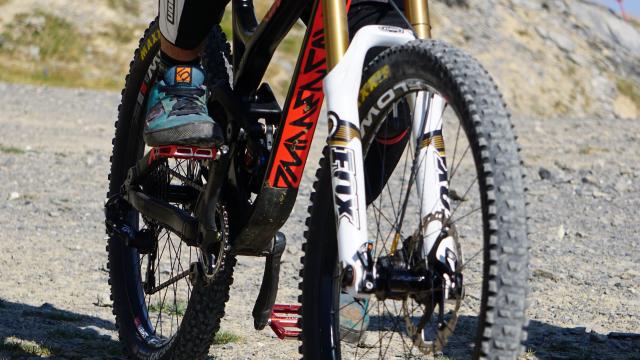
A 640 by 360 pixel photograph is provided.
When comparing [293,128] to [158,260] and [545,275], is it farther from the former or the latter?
[545,275]

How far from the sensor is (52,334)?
16.1 ft

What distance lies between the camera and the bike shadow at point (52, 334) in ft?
15.1

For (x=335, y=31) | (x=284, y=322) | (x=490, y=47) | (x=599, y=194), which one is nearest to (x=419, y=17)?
(x=335, y=31)

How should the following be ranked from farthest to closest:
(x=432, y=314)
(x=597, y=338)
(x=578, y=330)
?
1. (x=578, y=330)
2. (x=597, y=338)
3. (x=432, y=314)

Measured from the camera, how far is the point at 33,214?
8.24 meters

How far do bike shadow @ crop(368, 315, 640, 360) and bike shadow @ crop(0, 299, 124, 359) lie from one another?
116 centimetres

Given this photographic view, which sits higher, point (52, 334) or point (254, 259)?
point (254, 259)

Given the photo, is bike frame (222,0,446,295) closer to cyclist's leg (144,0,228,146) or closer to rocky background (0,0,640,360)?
cyclist's leg (144,0,228,146)

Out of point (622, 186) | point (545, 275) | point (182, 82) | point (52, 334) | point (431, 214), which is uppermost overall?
point (622, 186)

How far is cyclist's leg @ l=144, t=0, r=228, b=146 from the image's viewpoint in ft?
12.3

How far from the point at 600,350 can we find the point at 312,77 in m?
2.27

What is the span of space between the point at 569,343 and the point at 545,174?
6.28 metres

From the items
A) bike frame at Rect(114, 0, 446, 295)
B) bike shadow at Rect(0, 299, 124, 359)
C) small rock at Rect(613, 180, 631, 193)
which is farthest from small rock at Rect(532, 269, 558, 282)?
small rock at Rect(613, 180, 631, 193)

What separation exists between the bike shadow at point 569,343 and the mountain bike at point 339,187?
133 mm
